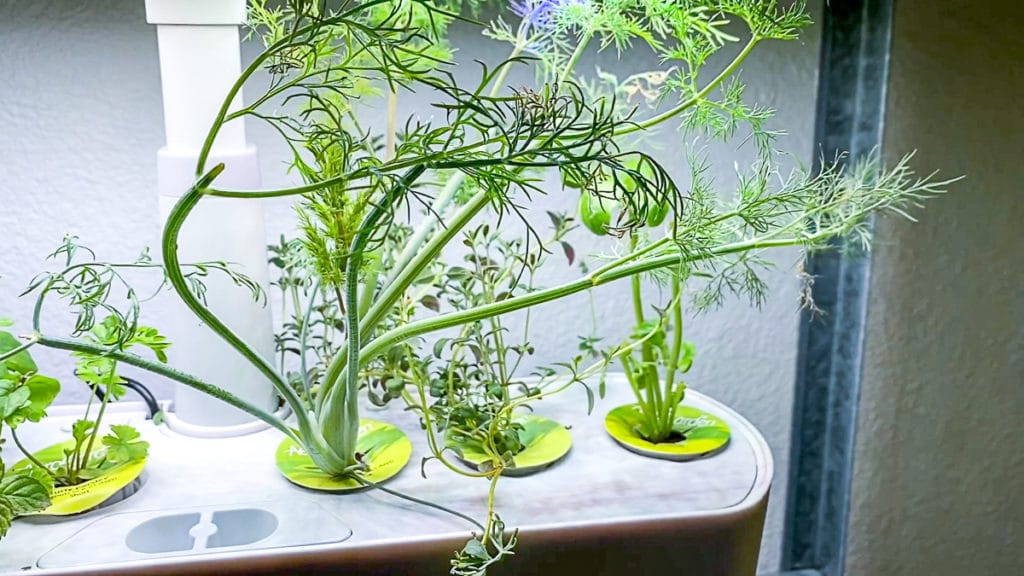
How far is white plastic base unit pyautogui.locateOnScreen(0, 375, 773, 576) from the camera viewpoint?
445 mm

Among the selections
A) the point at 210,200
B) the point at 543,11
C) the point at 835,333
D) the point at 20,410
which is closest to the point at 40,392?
the point at 20,410

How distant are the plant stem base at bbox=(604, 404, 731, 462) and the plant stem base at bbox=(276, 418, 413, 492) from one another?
14 centimetres

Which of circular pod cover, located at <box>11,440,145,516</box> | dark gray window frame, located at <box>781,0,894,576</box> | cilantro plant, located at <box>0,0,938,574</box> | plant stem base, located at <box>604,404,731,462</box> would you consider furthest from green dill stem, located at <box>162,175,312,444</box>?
dark gray window frame, located at <box>781,0,894,576</box>

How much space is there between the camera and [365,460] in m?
0.54

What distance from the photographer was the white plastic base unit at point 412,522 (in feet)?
1.46

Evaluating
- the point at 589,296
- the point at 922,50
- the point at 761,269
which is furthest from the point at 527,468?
the point at 922,50

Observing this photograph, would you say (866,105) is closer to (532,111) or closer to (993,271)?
(993,271)

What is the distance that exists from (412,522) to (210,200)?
0.75ft

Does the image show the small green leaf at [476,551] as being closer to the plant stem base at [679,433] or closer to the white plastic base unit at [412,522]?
the white plastic base unit at [412,522]

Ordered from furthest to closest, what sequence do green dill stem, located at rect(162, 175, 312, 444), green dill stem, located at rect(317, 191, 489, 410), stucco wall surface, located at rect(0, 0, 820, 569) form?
1. stucco wall surface, located at rect(0, 0, 820, 569)
2. green dill stem, located at rect(317, 191, 489, 410)
3. green dill stem, located at rect(162, 175, 312, 444)

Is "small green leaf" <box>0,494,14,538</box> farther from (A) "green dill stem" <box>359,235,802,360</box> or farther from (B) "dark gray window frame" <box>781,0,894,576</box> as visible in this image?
(B) "dark gray window frame" <box>781,0,894,576</box>

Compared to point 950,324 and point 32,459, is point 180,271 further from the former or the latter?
point 950,324

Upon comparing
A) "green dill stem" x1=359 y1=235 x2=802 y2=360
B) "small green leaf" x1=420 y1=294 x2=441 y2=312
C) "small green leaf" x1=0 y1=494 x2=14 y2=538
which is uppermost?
"green dill stem" x1=359 y1=235 x2=802 y2=360

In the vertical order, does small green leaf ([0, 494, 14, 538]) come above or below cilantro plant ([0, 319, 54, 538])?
below
